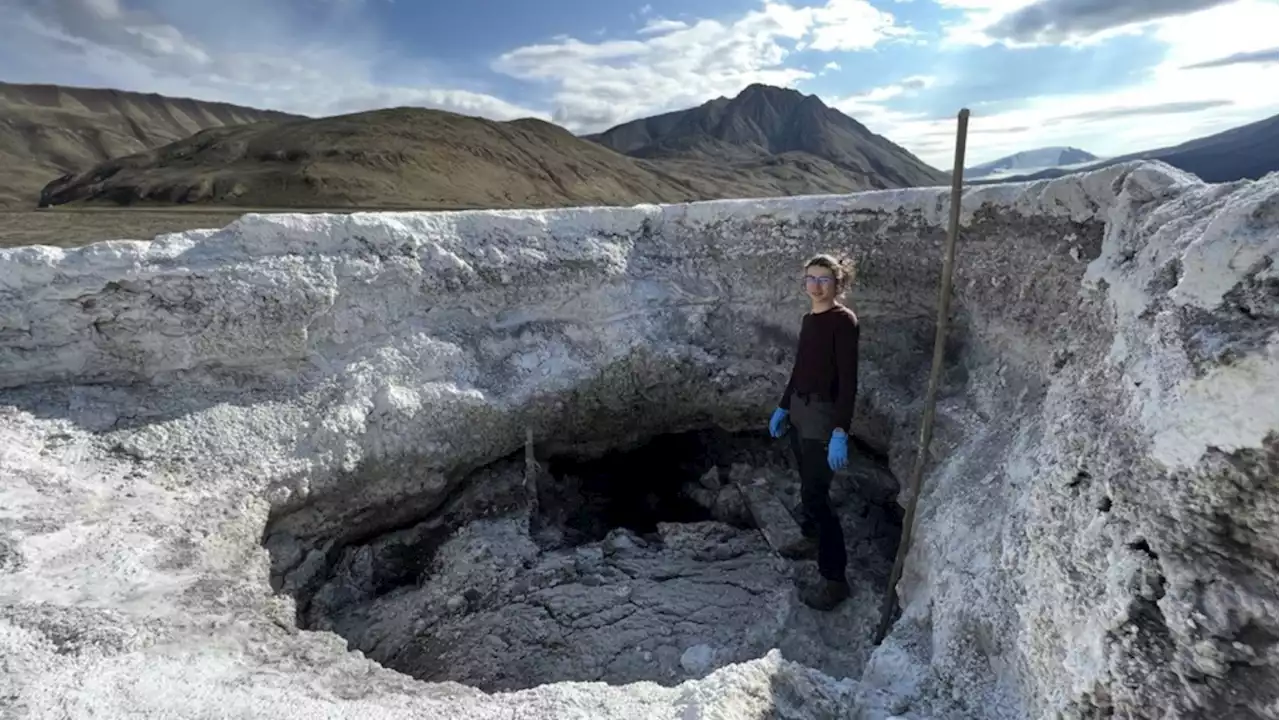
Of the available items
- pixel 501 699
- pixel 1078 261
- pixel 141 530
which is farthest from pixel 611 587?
pixel 1078 261

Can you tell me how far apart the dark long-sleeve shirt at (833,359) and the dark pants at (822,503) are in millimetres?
302

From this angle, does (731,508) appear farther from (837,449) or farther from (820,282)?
(820,282)

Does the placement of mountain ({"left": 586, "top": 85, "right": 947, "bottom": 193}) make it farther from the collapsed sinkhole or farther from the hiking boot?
the hiking boot

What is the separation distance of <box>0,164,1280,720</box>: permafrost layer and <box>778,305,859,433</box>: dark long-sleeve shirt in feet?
2.49

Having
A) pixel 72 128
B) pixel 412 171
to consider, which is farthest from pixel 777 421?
pixel 72 128

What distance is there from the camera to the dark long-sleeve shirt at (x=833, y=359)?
421 cm

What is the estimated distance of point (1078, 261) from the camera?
154 inches

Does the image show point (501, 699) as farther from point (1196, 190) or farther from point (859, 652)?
point (1196, 190)

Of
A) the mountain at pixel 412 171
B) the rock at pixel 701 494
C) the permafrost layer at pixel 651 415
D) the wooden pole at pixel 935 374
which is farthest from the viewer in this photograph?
the mountain at pixel 412 171

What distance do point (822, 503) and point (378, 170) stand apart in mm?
43404

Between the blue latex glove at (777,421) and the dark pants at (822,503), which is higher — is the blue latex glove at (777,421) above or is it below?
above

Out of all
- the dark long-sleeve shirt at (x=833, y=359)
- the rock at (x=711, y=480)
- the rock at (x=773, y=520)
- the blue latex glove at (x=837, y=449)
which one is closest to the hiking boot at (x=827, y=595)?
the rock at (x=773, y=520)

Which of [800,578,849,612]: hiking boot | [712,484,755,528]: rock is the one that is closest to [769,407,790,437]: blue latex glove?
[800,578,849,612]: hiking boot

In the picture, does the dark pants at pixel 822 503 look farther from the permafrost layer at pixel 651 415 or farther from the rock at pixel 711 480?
the rock at pixel 711 480
